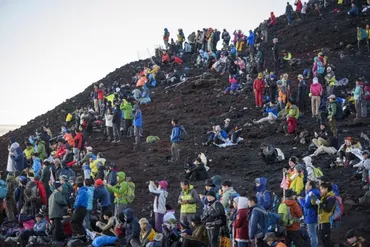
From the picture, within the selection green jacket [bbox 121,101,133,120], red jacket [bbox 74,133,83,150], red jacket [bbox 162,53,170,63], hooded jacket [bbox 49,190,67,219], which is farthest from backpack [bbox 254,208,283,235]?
red jacket [bbox 162,53,170,63]

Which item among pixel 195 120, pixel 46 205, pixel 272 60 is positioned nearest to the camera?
pixel 46 205

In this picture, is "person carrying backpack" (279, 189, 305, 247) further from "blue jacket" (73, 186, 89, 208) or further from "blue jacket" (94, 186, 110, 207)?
"blue jacket" (94, 186, 110, 207)

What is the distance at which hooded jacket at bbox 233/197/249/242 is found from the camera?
1340cm

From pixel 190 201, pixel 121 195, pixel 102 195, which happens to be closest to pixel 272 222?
pixel 190 201

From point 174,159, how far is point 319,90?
297 inches

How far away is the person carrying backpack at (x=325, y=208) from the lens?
13289 mm

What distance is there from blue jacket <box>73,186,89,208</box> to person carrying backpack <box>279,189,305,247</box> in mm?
6294

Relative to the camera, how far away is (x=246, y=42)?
144ft

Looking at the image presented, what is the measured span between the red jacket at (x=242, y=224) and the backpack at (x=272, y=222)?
0.54 meters

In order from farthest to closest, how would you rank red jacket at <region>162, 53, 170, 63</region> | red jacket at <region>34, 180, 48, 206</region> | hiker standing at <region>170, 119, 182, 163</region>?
red jacket at <region>162, 53, 170, 63</region> < hiker standing at <region>170, 119, 182, 163</region> < red jacket at <region>34, 180, 48, 206</region>

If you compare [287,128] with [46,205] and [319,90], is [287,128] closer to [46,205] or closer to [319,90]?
[319,90]

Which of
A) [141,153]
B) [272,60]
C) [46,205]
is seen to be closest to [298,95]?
[141,153]

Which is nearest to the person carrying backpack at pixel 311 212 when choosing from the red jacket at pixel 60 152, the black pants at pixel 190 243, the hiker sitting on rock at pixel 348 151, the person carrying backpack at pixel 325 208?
the person carrying backpack at pixel 325 208

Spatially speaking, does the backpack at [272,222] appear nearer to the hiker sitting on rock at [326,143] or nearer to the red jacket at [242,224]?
the red jacket at [242,224]
